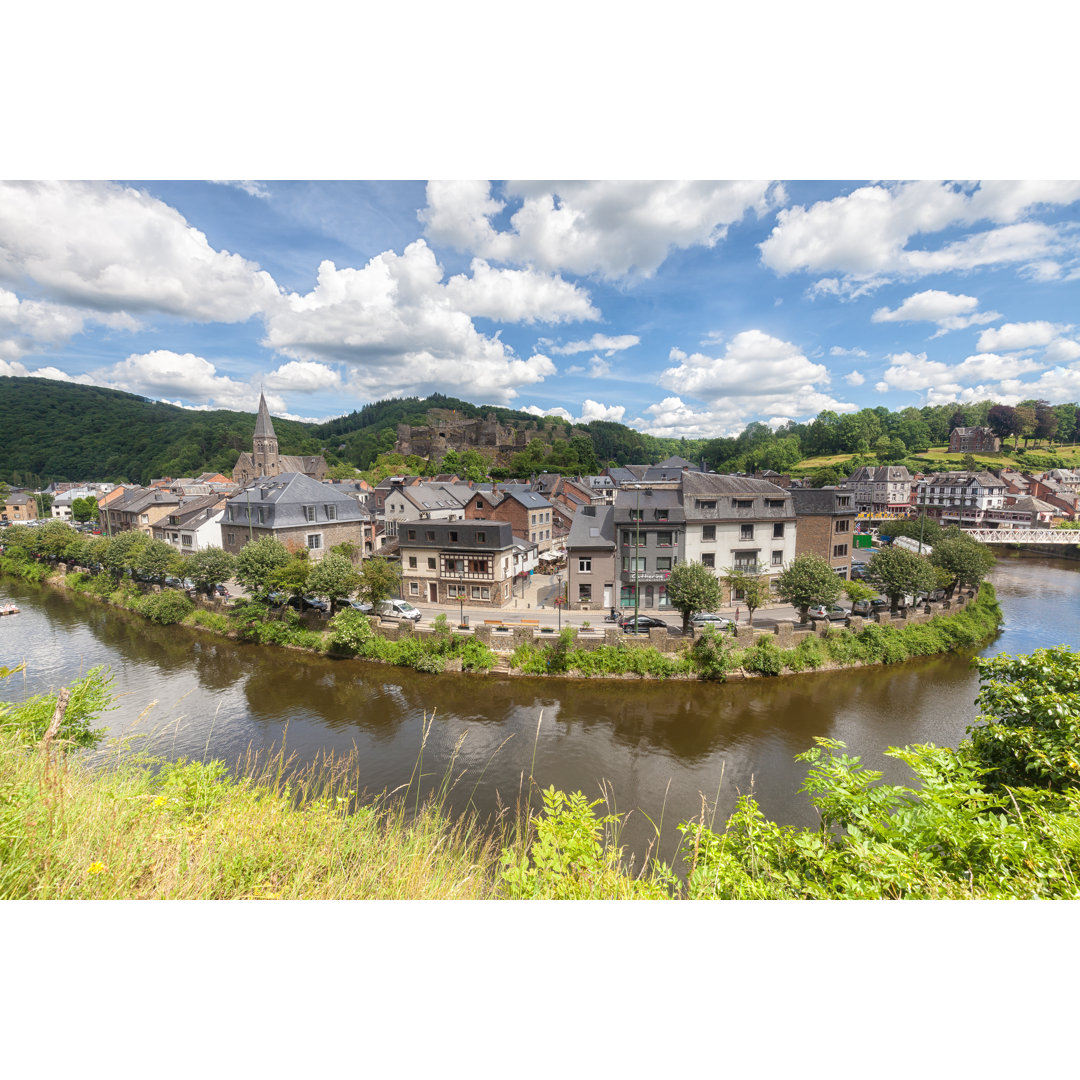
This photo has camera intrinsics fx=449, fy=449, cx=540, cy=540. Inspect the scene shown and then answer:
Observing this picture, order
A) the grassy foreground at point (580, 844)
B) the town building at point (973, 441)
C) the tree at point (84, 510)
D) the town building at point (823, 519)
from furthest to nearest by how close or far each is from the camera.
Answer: the tree at point (84, 510) < the town building at point (973, 441) < the town building at point (823, 519) < the grassy foreground at point (580, 844)

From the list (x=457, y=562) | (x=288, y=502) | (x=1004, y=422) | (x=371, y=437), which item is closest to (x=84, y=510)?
(x=371, y=437)

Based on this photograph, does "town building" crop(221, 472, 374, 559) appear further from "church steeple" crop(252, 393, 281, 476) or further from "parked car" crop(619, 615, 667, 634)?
"church steeple" crop(252, 393, 281, 476)

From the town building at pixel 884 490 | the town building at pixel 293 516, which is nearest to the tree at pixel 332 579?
the town building at pixel 293 516

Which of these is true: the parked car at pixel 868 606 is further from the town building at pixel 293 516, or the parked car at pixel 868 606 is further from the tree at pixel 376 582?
the town building at pixel 293 516

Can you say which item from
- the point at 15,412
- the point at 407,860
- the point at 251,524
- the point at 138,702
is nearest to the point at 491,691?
the point at 138,702

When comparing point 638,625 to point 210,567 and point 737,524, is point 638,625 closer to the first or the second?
point 737,524

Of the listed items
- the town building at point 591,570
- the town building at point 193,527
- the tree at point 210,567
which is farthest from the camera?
the town building at point 193,527

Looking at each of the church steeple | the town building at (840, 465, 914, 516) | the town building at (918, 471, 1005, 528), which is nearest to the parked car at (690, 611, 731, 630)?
the town building at (918, 471, 1005, 528)
